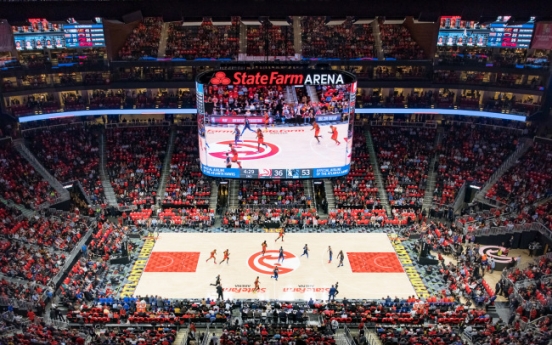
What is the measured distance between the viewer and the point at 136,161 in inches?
1663

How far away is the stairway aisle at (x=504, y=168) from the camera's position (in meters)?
38.6

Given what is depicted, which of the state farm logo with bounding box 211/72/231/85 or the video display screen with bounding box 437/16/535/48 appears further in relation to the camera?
the video display screen with bounding box 437/16/535/48

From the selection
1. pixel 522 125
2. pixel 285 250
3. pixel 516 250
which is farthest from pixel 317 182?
pixel 522 125

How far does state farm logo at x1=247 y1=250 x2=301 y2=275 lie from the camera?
31.5 m

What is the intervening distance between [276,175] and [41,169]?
19633mm

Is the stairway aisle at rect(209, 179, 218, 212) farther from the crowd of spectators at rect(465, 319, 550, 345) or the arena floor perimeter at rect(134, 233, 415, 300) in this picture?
the crowd of spectators at rect(465, 319, 550, 345)

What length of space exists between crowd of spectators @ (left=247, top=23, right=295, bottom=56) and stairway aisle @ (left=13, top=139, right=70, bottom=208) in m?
20.9

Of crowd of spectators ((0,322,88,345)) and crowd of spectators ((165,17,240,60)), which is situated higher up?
crowd of spectators ((165,17,240,60))

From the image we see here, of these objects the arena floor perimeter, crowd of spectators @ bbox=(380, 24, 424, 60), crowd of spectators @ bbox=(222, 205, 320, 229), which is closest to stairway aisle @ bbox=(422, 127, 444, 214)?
the arena floor perimeter

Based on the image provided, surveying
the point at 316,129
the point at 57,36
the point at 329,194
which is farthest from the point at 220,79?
the point at 57,36

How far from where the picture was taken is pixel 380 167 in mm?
41969

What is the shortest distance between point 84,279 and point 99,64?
2233 cm

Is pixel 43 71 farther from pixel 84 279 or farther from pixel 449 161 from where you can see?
pixel 449 161

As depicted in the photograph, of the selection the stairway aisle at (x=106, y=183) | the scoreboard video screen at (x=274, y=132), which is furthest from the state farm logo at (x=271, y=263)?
the stairway aisle at (x=106, y=183)
